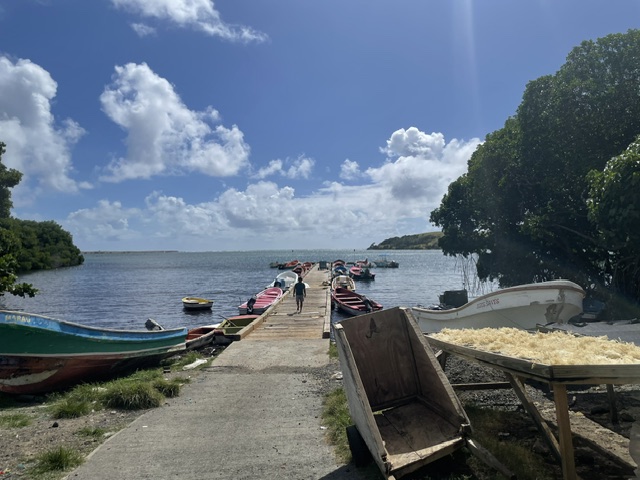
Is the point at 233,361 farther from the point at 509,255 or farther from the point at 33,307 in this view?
Result: the point at 33,307

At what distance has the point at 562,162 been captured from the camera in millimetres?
20172

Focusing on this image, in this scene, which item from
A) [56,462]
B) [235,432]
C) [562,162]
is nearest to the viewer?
[56,462]

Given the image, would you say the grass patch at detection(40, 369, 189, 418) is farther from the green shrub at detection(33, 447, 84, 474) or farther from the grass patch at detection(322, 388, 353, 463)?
the grass patch at detection(322, 388, 353, 463)

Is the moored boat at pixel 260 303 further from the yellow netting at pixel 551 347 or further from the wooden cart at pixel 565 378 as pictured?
the wooden cart at pixel 565 378

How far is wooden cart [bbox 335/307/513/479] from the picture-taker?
422 cm

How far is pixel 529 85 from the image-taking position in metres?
21.2

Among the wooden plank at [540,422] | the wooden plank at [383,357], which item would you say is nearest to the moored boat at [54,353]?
the wooden plank at [383,357]

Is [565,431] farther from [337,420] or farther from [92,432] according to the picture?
[92,432]

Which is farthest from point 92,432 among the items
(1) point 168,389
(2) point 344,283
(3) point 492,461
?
(2) point 344,283

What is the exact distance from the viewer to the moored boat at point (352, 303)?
87.9ft

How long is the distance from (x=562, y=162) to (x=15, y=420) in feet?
70.8

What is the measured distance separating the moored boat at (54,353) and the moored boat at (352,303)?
1605 centimetres

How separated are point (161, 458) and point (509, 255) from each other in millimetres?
22974

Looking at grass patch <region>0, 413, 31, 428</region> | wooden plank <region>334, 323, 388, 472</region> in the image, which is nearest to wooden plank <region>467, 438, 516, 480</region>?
wooden plank <region>334, 323, 388, 472</region>
